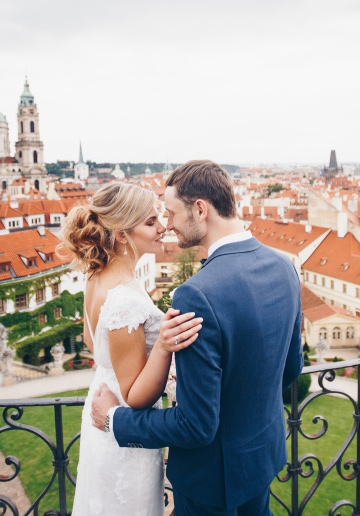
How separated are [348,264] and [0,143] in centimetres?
8248

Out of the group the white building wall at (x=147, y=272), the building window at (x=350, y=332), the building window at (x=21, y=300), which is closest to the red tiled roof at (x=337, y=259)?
the building window at (x=350, y=332)

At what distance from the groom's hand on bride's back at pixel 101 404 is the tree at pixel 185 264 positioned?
100 ft

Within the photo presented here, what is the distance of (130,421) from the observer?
2.24 metres

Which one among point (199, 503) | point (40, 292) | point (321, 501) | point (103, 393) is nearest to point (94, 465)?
point (103, 393)

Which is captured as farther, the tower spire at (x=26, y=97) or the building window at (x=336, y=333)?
the tower spire at (x=26, y=97)

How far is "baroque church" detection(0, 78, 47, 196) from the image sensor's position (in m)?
80.9

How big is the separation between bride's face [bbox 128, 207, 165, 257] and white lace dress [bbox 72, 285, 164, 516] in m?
0.25

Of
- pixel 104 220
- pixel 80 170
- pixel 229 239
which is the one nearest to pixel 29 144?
pixel 80 170

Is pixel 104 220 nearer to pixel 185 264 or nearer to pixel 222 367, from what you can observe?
pixel 222 367

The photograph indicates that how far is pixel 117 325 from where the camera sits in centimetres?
236

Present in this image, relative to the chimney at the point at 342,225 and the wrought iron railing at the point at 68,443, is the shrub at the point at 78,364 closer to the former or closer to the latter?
the chimney at the point at 342,225

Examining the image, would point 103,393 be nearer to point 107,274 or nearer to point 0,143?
point 107,274

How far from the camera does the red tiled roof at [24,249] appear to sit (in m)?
25.7

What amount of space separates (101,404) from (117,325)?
0.41 meters
